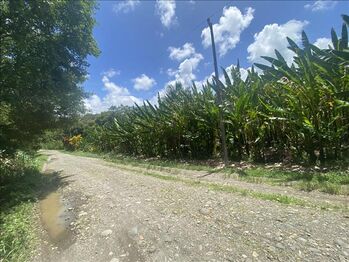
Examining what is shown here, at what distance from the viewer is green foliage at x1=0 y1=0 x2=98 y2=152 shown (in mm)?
9039

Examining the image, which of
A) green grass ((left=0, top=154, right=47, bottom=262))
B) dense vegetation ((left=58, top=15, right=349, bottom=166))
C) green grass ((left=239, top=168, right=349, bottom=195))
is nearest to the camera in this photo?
green grass ((left=0, top=154, right=47, bottom=262))

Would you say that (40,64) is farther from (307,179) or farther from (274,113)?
(307,179)

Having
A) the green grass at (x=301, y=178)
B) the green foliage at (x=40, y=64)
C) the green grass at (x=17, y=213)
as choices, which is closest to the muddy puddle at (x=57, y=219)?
the green grass at (x=17, y=213)

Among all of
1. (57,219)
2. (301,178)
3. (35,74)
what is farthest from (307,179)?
(35,74)

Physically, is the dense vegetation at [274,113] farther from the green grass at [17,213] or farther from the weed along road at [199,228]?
the green grass at [17,213]

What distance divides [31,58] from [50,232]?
632cm

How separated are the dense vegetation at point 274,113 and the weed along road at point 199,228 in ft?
9.69

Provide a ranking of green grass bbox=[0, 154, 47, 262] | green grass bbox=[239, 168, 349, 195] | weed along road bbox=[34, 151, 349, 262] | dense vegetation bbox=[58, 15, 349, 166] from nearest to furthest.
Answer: weed along road bbox=[34, 151, 349, 262], green grass bbox=[0, 154, 47, 262], green grass bbox=[239, 168, 349, 195], dense vegetation bbox=[58, 15, 349, 166]

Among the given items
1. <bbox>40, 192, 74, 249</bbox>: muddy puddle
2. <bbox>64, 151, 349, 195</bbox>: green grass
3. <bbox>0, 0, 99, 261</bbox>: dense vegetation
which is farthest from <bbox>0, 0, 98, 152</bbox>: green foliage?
<bbox>64, 151, 349, 195</bbox>: green grass

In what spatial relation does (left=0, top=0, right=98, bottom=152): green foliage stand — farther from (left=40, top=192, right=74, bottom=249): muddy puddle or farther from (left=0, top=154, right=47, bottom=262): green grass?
(left=40, top=192, right=74, bottom=249): muddy puddle

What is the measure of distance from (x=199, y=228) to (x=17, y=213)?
539cm

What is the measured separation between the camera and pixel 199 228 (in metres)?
4.25

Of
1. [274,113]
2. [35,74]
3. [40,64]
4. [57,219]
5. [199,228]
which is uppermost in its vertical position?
[40,64]

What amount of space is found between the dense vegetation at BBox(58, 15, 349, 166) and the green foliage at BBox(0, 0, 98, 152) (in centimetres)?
533
